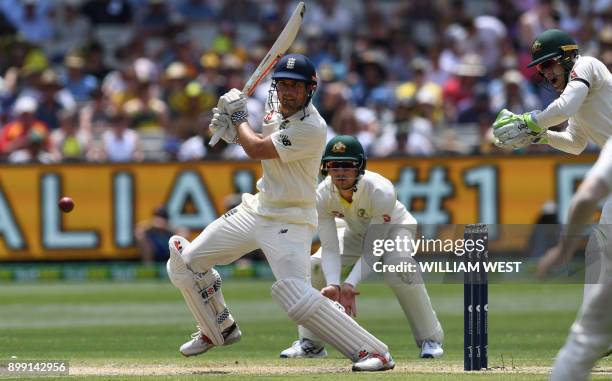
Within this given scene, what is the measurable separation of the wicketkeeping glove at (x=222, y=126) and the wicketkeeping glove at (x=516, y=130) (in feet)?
5.24

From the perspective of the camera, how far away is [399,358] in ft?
28.7

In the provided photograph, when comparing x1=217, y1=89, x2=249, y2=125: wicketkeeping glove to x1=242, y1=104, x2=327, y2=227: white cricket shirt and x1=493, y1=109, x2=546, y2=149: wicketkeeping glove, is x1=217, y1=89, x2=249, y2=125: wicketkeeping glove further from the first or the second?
x1=493, y1=109, x2=546, y2=149: wicketkeeping glove

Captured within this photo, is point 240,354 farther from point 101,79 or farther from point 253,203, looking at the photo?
point 101,79

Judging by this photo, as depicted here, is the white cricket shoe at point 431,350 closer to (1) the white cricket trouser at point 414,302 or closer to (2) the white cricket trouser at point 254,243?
(1) the white cricket trouser at point 414,302

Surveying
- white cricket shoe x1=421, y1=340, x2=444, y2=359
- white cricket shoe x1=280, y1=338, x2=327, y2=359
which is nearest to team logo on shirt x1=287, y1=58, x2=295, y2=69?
white cricket shoe x1=280, y1=338, x2=327, y2=359

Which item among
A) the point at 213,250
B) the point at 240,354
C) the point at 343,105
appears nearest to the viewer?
the point at 213,250

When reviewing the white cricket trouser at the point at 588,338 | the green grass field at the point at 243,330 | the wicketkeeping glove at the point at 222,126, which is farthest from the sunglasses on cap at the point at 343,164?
the white cricket trouser at the point at 588,338

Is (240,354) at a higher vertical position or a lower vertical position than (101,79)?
lower

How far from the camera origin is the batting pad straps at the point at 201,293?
8.28 meters

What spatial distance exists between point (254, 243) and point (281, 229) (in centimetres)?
26

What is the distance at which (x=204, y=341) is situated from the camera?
8.59 m

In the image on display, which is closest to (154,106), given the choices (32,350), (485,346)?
(32,350)

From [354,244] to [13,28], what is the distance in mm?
12274

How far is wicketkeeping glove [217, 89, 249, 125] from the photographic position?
794 centimetres
